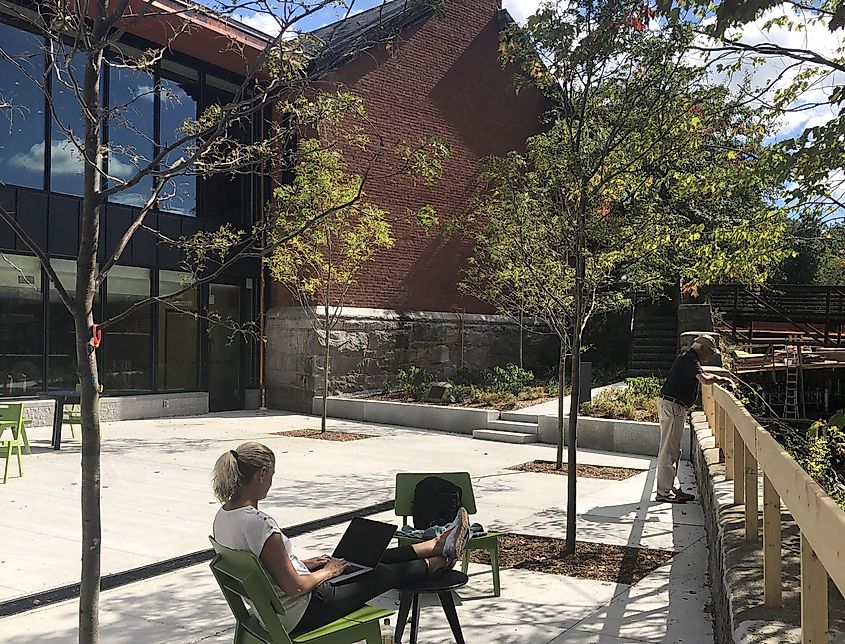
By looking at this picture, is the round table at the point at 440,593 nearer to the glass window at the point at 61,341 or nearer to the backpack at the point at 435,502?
the backpack at the point at 435,502

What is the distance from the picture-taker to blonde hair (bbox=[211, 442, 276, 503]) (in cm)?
356

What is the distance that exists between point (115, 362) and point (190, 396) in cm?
204

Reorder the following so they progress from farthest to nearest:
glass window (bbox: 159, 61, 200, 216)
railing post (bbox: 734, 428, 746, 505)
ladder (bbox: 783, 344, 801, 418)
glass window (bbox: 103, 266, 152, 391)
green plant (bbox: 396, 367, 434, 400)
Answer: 1. green plant (bbox: 396, 367, 434, 400)
2. glass window (bbox: 159, 61, 200, 216)
3. glass window (bbox: 103, 266, 152, 391)
4. ladder (bbox: 783, 344, 801, 418)
5. railing post (bbox: 734, 428, 746, 505)

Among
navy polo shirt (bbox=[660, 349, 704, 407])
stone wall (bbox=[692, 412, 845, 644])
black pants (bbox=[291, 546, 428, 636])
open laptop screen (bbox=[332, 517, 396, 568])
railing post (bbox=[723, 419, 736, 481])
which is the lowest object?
black pants (bbox=[291, 546, 428, 636])

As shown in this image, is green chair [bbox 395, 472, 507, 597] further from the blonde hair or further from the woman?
the blonde hair

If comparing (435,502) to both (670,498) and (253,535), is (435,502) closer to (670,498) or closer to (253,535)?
(253,535)

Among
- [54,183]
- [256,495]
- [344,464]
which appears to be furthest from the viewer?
[54,183]

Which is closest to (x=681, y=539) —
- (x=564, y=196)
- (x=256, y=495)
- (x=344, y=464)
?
(x=564, y=196)

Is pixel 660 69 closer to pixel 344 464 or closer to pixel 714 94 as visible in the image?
pixel 714 94

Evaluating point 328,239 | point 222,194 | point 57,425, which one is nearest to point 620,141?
point 328,239

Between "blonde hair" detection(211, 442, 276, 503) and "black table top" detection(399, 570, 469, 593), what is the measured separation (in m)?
1.06

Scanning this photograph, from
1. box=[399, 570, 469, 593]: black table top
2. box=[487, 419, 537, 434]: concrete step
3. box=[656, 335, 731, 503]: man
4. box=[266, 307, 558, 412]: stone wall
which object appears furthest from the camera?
box=[266, 307, 558, 412]: stone wall

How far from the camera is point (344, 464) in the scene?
1163cm

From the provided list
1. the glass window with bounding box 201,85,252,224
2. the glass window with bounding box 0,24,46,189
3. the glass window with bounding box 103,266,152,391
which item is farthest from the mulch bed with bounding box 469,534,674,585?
the glass window with bounding box 201,85,252,224
